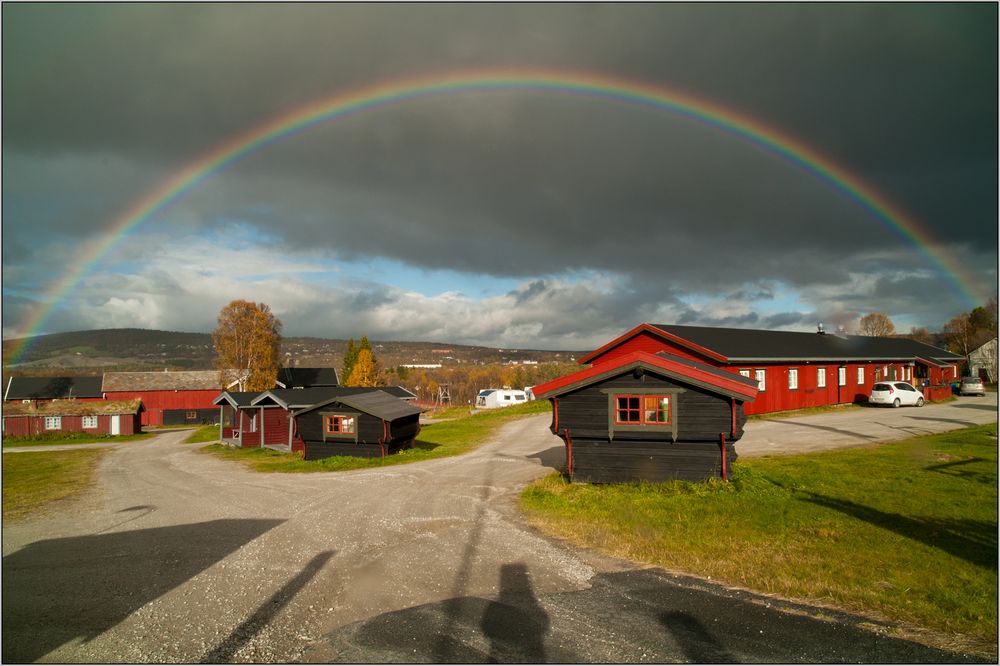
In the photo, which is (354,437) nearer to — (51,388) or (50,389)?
(50,389)

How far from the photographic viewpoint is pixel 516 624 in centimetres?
779

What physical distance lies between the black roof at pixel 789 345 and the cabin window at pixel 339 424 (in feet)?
63.9

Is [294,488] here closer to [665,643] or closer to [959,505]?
[665,643]

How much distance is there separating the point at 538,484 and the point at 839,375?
32474mm

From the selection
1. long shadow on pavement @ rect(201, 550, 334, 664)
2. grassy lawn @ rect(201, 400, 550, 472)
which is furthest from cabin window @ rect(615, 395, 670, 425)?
grassy lawn @ rect(201, 400, 550, 472)

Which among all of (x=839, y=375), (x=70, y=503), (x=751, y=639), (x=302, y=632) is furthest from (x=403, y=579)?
(x=839, y=375)

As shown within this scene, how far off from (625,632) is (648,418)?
9465 mm

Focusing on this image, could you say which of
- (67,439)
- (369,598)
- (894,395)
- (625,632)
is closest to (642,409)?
(625,632)

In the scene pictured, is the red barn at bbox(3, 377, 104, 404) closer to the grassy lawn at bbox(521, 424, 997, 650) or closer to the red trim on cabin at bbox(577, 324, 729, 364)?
the red trim on cabin at bbox(577, 324, 729, 364)

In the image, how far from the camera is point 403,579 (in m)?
9.77

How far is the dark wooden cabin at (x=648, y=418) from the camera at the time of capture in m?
15.6

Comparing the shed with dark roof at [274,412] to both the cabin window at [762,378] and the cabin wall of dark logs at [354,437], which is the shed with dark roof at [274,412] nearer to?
the cabin wall of dark logs at [354,437]

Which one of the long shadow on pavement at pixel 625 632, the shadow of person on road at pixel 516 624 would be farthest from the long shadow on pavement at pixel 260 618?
the shadow of person on road at pixel 516 624

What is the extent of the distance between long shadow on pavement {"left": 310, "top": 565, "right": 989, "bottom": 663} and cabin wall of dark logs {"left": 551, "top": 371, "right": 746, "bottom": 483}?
23.4 ft
